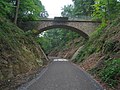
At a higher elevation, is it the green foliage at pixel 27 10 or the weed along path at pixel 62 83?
the green foliage at pixel 27 10

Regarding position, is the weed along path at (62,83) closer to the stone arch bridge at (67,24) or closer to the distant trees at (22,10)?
the distant trees at (22,10)

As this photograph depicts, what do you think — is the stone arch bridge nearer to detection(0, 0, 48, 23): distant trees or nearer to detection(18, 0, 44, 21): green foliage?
detection(18, 0, 44, 21): green foliage

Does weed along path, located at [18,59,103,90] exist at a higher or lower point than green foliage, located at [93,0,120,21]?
lower

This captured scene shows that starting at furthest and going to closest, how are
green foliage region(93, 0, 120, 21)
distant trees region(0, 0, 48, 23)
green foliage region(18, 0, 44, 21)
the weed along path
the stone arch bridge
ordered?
the stone arch bridge, green foliage region(93, 0, 120, 21), green foliage region(18, 0, 44, 21), distant trees region(0, 0, 48, 23), the weed along path

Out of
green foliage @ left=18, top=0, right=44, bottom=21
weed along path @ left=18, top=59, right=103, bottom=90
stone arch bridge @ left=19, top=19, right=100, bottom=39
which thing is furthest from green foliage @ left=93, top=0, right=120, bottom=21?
weed along path @ left=18, top=59, right=103, bottom=90

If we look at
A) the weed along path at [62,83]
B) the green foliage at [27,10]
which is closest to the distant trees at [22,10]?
the green foliage at [27,10]

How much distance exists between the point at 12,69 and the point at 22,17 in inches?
746

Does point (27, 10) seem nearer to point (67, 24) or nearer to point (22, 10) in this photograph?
point (22, 10)

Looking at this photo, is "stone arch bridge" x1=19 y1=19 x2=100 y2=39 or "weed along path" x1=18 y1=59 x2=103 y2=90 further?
"stone arch bridge" x1=19 y1=19 x2=100 y2=39

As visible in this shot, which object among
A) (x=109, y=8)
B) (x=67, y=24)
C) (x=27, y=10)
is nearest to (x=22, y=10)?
(x=27, y=10)

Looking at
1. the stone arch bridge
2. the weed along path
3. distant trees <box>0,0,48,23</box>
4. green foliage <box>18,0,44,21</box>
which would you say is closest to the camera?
the weed along path

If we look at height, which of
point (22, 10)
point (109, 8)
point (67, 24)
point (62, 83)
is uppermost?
point (109, 8)

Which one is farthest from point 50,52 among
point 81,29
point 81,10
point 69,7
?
point 81,29

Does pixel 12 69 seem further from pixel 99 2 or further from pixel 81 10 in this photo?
pixel 81 10
